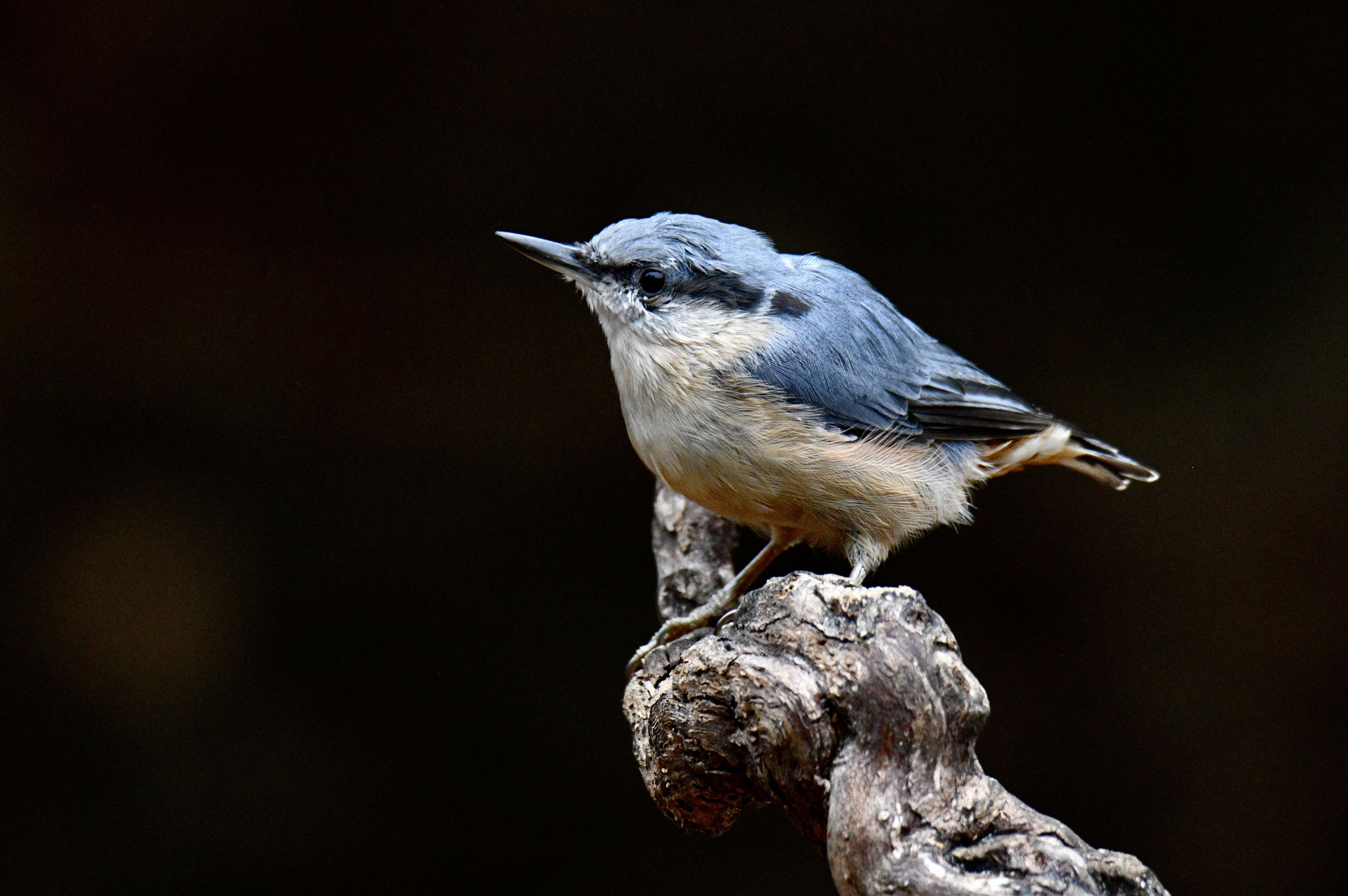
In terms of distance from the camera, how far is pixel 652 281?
2.42 meters

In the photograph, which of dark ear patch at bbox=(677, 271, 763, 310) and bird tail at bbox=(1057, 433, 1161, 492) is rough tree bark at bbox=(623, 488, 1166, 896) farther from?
bird tail at bbox=(1057, 433, 1161, 492)

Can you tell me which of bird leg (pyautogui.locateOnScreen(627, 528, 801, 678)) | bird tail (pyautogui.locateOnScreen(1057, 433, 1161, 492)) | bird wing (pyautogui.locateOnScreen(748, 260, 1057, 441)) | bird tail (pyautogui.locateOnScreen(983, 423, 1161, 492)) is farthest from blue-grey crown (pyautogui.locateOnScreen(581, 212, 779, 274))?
bird tail (pyautogui.locateOnScreen(1057, 433, 1161, 492))

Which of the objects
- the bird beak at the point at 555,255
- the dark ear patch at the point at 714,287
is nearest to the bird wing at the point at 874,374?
the dark ear patch at the point at 714,287

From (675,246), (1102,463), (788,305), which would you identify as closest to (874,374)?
(788,305)

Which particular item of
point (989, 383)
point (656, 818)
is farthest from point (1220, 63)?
point (656, 818)

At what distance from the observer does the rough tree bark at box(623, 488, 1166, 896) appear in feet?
5.40

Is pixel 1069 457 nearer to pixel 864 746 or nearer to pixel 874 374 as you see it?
pixel 874 374

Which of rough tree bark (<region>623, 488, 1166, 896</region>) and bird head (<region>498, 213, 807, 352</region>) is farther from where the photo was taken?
bird head (<region>498, 213, 807, 352</region>)

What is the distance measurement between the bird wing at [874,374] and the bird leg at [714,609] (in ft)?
1.27

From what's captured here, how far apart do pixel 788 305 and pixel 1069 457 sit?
100 centimetres

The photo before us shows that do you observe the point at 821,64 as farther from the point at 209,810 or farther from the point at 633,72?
the point at 209,810

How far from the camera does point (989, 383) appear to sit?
2648mm

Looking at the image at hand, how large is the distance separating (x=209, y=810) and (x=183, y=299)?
5.76 feet

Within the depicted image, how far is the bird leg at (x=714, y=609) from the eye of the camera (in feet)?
8.41
